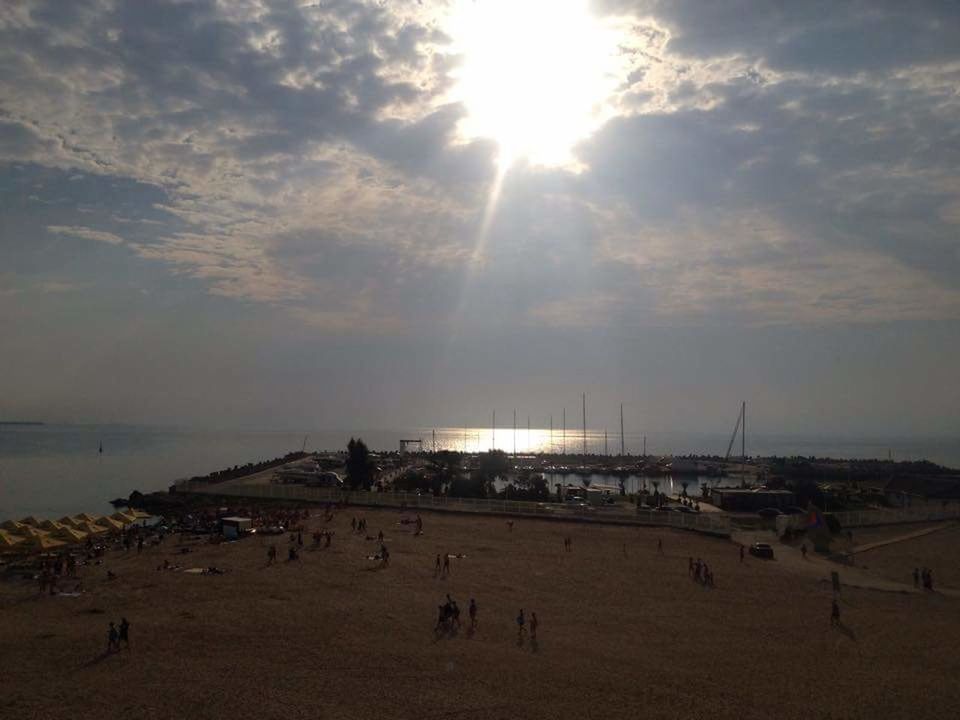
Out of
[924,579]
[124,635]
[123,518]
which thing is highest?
[123,518]

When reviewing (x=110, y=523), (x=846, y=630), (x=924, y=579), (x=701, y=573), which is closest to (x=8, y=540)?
(x=110, y=523)

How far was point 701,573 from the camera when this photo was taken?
86.9 ft

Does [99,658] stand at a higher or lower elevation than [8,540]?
lower

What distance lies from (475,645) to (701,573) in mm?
11837

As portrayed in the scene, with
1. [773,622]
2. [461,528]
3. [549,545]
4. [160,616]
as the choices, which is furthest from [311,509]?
[773,622]

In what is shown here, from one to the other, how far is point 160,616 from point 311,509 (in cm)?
2517

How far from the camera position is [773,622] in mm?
21016

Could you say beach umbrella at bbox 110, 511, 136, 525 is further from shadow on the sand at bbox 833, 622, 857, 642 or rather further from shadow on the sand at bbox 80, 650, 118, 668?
shadow on the sand at bbox 833, 622, 857, 642

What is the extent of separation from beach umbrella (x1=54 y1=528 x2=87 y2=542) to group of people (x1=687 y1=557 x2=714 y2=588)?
93.0ft

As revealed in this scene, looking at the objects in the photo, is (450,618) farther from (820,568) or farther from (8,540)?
(8,540)

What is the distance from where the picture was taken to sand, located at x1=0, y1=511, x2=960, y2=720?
14.8 m

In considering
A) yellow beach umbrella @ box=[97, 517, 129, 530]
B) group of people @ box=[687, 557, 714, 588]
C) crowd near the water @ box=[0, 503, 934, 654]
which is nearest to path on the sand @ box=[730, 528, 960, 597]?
crowd near the water @ box=[0, 503, 934, 654]

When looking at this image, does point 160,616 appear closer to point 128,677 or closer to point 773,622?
point 128,677

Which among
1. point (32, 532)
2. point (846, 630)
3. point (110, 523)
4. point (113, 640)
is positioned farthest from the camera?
point (110, 523)
